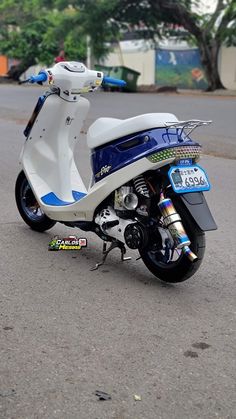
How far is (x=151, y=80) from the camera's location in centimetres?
3847

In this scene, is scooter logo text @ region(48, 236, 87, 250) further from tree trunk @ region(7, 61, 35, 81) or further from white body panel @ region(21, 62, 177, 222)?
tree trunk @ region(7, 61, 35, 81)

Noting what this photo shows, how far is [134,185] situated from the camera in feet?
14.5

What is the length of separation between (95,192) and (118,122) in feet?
1.86

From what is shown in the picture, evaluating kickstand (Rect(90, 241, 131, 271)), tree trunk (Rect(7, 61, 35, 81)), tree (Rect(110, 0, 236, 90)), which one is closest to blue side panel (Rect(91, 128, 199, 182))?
kickstand (Rect(90, 241, 131, 271))

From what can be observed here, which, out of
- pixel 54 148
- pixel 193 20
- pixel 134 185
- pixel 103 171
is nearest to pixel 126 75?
pixel 193 20

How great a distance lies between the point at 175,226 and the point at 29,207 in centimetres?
214

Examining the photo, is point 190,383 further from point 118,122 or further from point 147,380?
point 118,122

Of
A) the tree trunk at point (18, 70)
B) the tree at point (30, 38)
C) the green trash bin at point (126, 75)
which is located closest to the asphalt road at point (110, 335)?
the green trash bin at point (126, 75)

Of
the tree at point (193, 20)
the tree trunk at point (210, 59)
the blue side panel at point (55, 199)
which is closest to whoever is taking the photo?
the blue side panel at point (55, 199)

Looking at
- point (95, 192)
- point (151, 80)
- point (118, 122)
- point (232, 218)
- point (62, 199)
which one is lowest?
point (151, 80)

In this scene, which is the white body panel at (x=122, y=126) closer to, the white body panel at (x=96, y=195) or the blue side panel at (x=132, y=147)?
the blue side panel at (x=132, y=147)

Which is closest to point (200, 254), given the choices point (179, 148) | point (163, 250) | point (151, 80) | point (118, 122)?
point (163, 250)

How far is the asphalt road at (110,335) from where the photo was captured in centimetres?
288

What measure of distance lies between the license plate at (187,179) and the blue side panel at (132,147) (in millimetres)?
174
